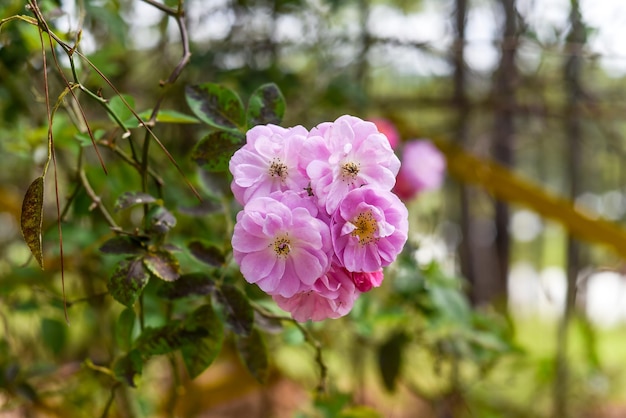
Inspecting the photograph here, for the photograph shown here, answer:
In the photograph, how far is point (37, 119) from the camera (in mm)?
1153

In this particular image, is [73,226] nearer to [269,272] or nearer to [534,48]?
[269,272]

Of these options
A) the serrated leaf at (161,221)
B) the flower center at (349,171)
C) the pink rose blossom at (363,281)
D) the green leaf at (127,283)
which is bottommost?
the green leaf at (127,283)

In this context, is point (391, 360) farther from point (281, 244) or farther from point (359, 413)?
point (281, 244)

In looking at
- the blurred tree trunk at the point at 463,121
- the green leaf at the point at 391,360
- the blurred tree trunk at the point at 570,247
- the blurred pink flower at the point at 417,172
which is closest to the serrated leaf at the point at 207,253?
the green leaf at the point at 391,360

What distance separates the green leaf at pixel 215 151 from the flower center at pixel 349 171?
0.15 meters

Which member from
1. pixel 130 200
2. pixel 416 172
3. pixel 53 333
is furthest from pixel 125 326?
pixel 416 172

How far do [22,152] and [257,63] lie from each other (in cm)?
69

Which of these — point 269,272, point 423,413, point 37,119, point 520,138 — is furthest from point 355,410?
point 520,138

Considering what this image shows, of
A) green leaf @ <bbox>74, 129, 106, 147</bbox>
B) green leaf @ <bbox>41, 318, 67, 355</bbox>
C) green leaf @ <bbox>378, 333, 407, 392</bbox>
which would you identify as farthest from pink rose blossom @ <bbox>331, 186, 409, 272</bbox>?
green leaf @ <bbox>41, 318, 67, 355</bbox>

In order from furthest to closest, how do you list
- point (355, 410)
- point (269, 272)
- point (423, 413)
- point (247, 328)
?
point (423, 413) < point (355, 410) < point (247, 328) < point (269, 272)

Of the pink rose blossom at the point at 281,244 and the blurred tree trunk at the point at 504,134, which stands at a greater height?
the pink rose blossom at the point at 281,244

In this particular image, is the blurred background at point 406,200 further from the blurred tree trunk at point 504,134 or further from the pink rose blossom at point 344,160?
the pink rose blossom at point 344,160

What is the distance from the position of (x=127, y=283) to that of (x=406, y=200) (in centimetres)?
100

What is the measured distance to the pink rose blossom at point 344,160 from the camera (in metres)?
0.51
